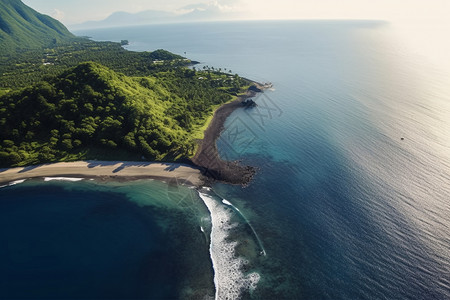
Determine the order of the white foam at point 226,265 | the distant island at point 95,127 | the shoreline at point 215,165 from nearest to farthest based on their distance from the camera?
the white foam at point 226,265 → the shoreline at point 215,165 → the distant island at point 95,127

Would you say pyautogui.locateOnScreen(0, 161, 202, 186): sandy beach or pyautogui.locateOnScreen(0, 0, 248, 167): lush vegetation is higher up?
pyautogui.locateOnScreen(0, 0, 248, 167): lush vegetation

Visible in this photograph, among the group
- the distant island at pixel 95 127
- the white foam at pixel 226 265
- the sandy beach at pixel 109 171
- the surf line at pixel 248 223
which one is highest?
the distant island at pixel 95 127

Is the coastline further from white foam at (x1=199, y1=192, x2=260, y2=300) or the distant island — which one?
white foam at (x1=199, y1=192, x2=260, y2=300)

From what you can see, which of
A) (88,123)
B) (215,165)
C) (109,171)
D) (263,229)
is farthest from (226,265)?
(88,123)

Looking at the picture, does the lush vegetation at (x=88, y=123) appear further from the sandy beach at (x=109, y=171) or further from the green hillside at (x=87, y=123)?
the sandy beach at (x=109, y=171)

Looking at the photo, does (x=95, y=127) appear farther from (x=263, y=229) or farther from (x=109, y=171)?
(x=263, y=229)

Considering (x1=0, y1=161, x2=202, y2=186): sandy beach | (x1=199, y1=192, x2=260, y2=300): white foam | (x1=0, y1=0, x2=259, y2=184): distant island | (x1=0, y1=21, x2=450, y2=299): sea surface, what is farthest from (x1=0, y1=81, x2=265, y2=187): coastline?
(x1=199, y1=192, x2=260, y2=300): white foam

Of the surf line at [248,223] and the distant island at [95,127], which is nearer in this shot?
the surf line at [248,223]

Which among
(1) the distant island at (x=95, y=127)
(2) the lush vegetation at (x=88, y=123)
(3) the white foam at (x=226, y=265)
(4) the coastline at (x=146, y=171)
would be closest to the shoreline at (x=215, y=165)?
(4) the coastline at (x=146, y=171)
